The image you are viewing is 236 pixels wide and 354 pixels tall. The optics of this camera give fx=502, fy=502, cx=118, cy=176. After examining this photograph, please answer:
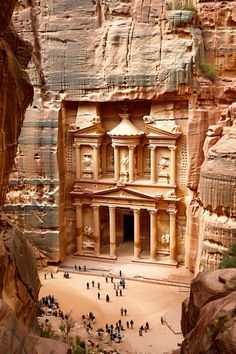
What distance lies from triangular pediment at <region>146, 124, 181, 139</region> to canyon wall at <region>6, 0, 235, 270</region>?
508mm

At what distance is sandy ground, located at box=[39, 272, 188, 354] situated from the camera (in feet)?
55.8

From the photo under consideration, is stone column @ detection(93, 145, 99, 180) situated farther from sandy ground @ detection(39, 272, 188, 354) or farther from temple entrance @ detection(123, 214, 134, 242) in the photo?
sandy ground @ detection(39, 272, 188, 354)

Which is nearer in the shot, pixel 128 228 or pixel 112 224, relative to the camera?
pixel 112 224

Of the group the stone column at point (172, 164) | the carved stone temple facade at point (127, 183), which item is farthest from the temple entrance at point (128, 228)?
the stone column at point (172, 164)

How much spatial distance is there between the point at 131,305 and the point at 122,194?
567cm

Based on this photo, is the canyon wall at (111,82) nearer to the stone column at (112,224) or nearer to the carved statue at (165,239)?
the carved statue at (165,239)

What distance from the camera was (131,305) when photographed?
20156 millimetres

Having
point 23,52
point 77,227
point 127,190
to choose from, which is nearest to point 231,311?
point 23,52

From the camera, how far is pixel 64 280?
74.5 feet

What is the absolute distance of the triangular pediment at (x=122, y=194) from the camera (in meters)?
23.3

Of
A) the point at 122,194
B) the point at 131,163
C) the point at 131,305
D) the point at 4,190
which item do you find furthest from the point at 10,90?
the point at 122,194

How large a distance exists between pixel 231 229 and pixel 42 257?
10.0 m

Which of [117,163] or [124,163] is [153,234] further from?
[117,163]

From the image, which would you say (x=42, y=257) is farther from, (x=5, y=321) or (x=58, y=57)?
(x=5, y=321)
